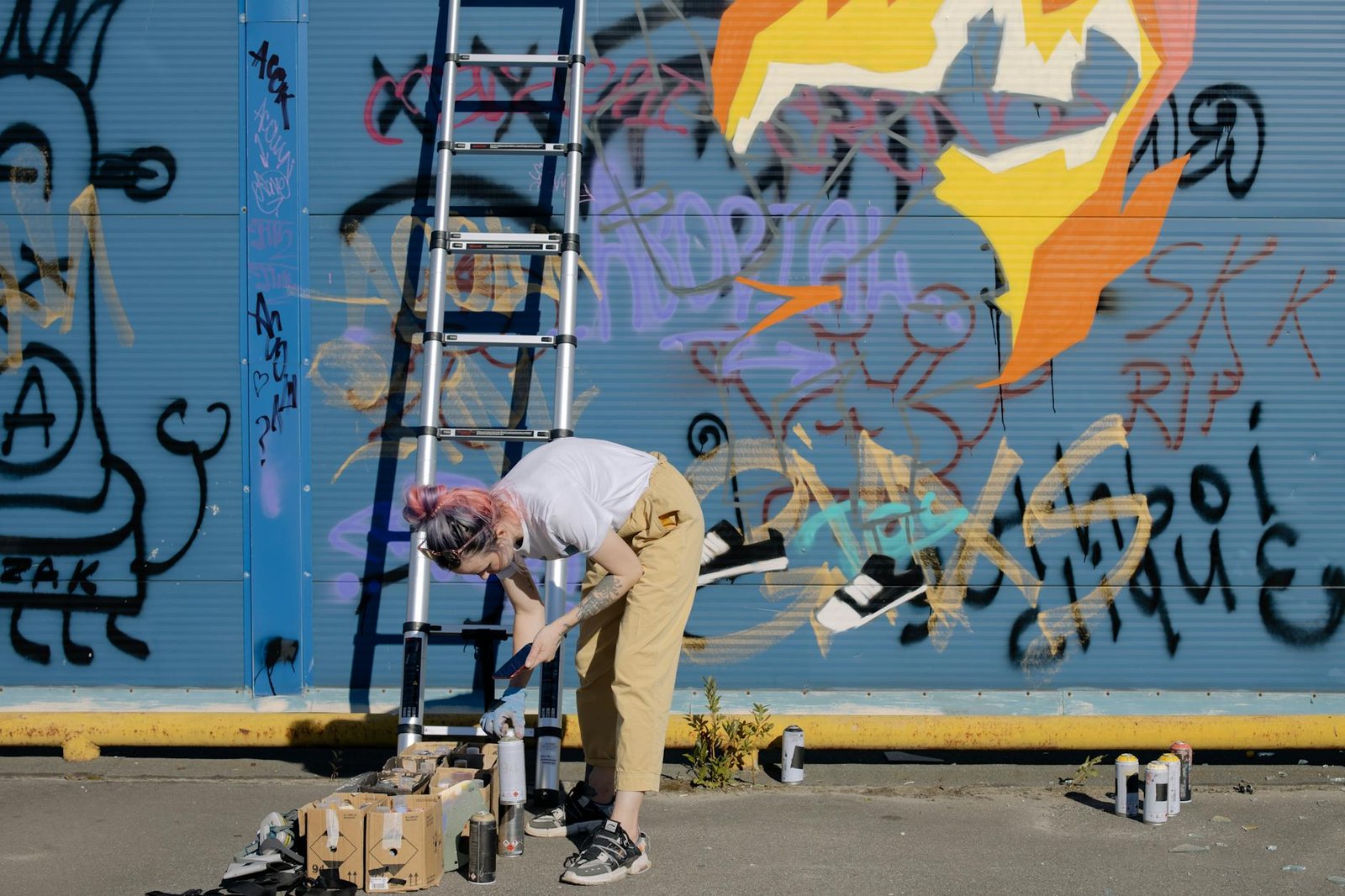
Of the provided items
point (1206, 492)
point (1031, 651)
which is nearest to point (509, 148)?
point (1031, 651)

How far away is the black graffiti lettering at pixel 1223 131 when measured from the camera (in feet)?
19.2

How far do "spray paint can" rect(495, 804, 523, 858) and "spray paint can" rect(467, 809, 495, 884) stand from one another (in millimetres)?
219

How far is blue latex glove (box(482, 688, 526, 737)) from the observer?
4352mm

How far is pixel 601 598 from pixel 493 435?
1300mm

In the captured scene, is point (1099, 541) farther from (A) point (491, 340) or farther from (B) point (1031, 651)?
(A) point (491, 340)

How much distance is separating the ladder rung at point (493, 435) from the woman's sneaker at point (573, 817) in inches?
57.9

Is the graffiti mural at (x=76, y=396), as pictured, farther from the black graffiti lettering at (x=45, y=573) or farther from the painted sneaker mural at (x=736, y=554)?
the painted sneaker mural at (x=736, y=554)

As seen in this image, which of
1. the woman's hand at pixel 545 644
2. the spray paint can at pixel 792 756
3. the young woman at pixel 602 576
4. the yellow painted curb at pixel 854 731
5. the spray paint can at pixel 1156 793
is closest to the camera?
the young woman at pixel 602 576

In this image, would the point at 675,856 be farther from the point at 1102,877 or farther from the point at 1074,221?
the point at 1074,221

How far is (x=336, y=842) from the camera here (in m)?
4.06

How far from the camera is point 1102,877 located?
168 inches

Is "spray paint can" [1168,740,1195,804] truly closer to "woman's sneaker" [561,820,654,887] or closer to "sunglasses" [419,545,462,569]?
"woman's sneaker" [561,820,654,887]

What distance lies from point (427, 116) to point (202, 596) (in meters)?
2.49

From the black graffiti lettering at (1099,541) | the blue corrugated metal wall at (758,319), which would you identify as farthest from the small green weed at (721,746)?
the black graffiti lettering at (1099,541)
